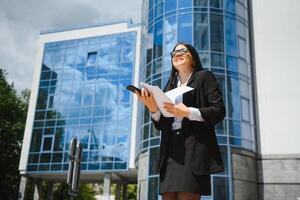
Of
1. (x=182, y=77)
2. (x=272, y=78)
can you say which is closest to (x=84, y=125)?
(x=272, y=78)

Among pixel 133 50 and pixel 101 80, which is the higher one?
pixel 133 50

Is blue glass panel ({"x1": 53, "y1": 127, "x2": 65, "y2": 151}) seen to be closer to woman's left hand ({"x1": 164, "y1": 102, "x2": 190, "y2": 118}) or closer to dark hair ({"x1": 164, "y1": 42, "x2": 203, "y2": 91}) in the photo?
dark hair ({"x1": 164, "y1": 42, "x2": 203, "y2": 91})

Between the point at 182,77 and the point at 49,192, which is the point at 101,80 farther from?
the point at 182,77

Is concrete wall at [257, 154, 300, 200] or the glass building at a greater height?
the glass building

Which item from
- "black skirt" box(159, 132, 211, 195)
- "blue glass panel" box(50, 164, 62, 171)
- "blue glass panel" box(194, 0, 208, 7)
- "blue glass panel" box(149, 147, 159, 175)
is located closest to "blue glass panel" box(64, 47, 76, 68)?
"blue glass panel" box(50, 164, 62, 171)

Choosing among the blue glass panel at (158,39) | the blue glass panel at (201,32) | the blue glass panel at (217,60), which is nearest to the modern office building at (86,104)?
the blue glass panel at (158,39)

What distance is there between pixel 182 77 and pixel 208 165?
834 millimetres

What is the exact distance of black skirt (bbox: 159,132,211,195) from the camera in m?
2.63

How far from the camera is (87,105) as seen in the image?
31594 millimetres

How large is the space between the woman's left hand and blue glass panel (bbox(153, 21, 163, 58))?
20.6 m

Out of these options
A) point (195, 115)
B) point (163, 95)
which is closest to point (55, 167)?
point (163, 95)

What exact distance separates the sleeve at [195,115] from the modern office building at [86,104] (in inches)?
1036

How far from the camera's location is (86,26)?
3447 centimetres

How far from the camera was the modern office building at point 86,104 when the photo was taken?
1172 inches
